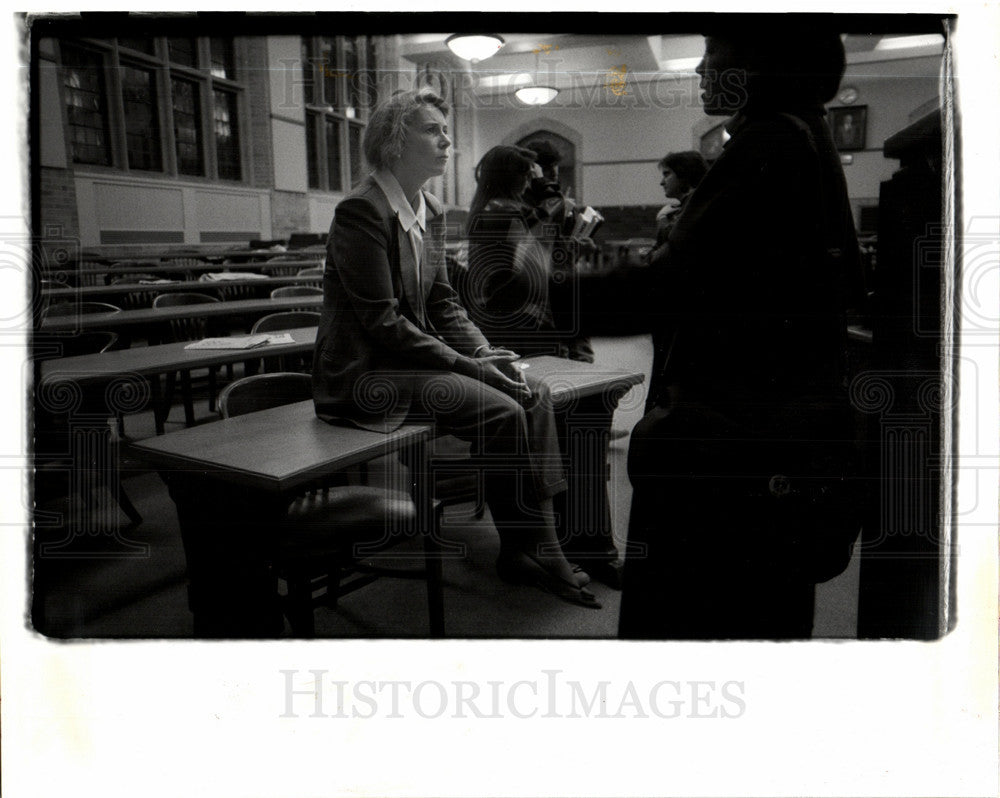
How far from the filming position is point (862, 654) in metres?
1.45

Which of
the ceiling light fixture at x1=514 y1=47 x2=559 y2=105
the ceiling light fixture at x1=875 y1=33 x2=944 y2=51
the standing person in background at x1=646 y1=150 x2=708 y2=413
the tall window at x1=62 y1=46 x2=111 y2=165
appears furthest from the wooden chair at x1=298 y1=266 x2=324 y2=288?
the ceiling light fixture at x1=875 y1=33 x2=944 y2=51

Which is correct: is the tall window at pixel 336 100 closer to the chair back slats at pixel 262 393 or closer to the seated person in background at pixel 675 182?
the chair back slats at pixel 262 393

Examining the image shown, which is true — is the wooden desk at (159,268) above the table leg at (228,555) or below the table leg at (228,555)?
above

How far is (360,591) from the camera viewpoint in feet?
4.91

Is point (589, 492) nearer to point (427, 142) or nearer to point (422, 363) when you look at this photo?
point (422, 363)

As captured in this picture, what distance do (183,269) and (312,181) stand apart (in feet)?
1.04

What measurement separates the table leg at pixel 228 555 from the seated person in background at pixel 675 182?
0.95 metres

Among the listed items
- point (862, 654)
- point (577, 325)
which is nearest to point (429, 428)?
point (577, 325)

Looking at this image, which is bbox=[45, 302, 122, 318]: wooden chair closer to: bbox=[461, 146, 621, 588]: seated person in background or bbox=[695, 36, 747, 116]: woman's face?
bbox=[461, 146, 621, 588]: seated person in background

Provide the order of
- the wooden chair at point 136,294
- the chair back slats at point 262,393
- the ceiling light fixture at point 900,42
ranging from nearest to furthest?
the ceiling light fixture at point 900,42 < the wooden chair at point 136,294 < the chair back slats at point 262,393

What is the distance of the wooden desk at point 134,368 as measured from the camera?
142 centimetres

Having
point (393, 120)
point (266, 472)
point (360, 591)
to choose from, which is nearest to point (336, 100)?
point (393, 120)

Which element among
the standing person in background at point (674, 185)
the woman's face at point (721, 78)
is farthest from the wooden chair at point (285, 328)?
the woman's face at point (721, 78)

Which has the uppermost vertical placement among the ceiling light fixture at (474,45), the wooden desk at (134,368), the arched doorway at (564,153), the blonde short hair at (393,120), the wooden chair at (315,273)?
the ceiling light fixture at (474,45)
